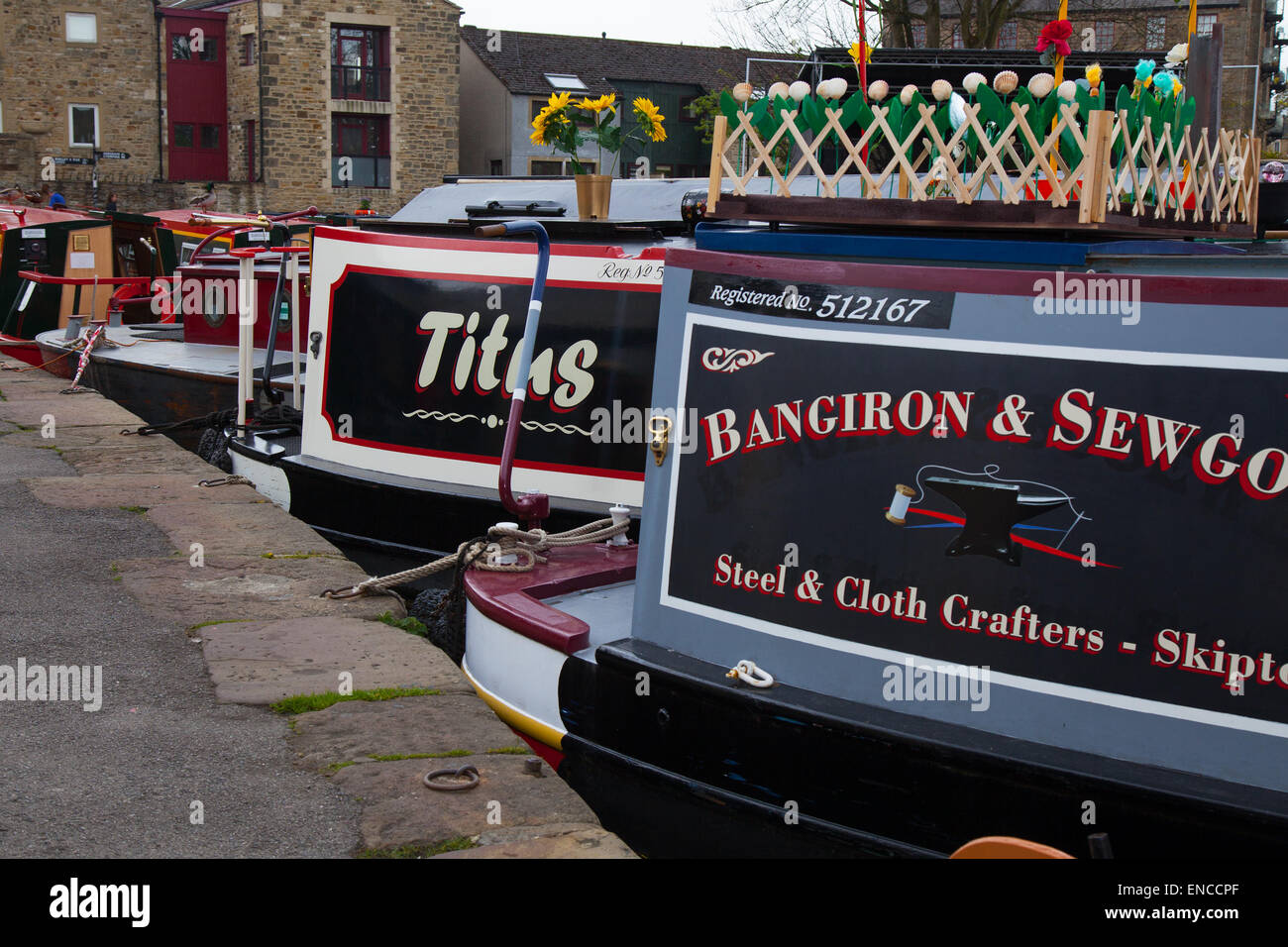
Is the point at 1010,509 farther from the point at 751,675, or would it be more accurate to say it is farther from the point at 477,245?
the point at 477,245

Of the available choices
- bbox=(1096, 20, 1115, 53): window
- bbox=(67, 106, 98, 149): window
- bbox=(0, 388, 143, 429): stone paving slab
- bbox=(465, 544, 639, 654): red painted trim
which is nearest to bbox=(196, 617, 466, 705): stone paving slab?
bbox=(465, 544, 639, 654): red painted trim

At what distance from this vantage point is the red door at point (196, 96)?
42406 millimetres

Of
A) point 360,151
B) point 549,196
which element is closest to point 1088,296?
point 549,196

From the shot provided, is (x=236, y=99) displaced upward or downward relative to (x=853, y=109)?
upward

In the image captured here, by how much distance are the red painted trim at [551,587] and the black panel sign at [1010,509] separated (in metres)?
0.72

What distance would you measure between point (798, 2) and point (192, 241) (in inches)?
458

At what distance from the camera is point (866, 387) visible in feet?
11.1

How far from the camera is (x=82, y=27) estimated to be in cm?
4103

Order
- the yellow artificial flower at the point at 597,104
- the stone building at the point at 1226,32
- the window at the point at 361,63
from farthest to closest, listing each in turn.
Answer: the window at the point at 361,63, the stone building at the point at 1226,32, the yellow artificial flower at the point at 597,104

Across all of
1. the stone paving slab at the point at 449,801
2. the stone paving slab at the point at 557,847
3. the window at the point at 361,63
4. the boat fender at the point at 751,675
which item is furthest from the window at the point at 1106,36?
the stone paving slab at the point at 557,847

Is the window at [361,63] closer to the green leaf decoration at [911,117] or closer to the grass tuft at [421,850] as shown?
the green leaf decoration at [911,117]

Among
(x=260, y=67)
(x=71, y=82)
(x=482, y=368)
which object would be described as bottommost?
(x=482, y=368)

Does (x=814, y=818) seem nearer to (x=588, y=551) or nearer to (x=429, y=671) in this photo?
(x=429, y=671)

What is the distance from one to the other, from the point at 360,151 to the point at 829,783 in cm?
4229
